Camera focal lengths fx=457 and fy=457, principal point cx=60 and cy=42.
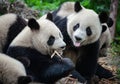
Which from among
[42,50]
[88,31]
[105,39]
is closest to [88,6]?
[105,39]

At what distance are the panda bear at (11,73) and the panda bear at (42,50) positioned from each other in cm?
114

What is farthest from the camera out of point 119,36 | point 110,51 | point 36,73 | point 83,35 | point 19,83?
point 119,36

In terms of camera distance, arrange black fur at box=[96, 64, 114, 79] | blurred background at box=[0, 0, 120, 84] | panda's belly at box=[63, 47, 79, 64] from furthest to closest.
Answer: blurred background at box=[0, 0, 120, 84], black fur at box=[96, 64, 114, 79], panda's belly at box=[63, 47, 79, 64]

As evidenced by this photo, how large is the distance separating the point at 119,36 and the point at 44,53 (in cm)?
534

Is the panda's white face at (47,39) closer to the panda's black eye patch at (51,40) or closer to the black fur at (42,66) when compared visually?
the panda's black eye patch at (51,40)

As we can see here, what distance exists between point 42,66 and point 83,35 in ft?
3.34

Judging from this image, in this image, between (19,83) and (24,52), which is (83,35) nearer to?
(24,52)

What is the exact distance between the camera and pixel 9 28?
7906 mm

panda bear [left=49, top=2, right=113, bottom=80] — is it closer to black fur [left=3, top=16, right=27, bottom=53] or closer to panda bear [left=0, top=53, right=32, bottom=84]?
black fur [left=3, top=16, right=27, bottom=53]

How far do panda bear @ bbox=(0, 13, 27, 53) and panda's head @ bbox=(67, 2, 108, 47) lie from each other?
87cm

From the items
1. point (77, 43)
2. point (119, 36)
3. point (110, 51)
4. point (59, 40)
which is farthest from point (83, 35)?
point (119, 36)

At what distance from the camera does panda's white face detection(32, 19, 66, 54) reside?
23.1ft

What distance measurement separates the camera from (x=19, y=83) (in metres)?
5.49

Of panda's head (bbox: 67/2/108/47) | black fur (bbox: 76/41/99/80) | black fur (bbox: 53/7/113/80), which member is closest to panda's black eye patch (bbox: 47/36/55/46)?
panda's head (bbox: 67/2/108/47)
